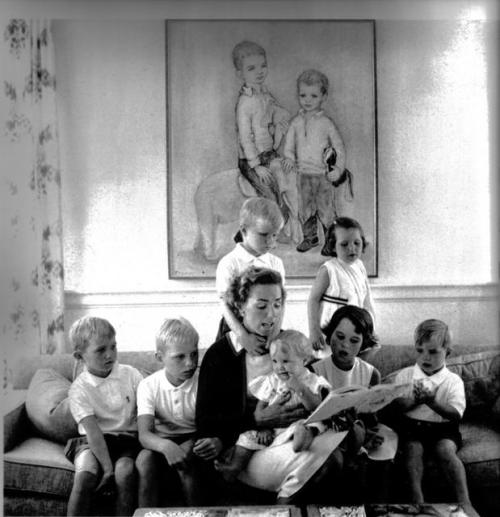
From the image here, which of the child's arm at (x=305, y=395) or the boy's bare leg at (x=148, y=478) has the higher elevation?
the child's arm at (x=305, y=395)

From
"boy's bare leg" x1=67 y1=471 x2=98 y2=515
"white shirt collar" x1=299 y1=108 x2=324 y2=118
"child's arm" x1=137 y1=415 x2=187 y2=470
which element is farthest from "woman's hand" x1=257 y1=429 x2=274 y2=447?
"white shirt collar" x1=299 y1=108 x2=324 y2=118

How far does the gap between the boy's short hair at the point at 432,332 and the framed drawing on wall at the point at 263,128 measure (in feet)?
1.52

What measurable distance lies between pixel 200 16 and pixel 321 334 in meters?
1.27

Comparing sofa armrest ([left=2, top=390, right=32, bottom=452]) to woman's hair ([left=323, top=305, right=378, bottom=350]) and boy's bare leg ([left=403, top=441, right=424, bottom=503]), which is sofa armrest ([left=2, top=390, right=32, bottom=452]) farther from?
boy's bare leg ([left=403, top=441, right=424, bottom=503])

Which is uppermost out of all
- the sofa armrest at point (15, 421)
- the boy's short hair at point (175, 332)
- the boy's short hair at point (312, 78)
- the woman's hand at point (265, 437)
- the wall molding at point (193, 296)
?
the boy's short hair at point (312, 78)

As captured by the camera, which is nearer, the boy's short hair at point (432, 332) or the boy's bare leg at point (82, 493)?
the boy's bare leg at point (82, 493)

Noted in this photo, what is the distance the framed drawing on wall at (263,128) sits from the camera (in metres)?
2.82

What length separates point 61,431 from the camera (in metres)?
2.81

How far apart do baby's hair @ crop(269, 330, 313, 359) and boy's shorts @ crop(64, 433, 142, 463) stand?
2.04ft

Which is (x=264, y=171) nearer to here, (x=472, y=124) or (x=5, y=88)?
(x=472, y=124)

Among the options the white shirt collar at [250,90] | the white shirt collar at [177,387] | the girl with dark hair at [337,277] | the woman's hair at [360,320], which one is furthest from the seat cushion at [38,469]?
the white shirt collar at [250,90]

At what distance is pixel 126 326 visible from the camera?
2811mm

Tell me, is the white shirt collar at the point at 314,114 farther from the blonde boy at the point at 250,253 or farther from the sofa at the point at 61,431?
the sofa at the point at 61,431

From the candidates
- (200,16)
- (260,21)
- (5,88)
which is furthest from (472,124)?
(5,88)
